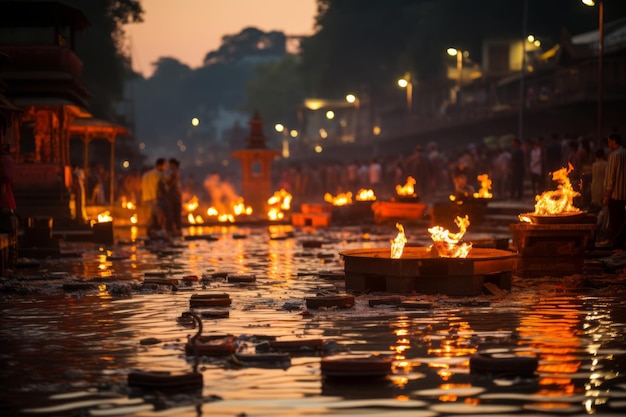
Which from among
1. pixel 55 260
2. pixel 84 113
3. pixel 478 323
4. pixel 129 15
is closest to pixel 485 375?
pixel 478 323

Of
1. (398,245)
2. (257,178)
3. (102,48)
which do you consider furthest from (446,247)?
(102,48)

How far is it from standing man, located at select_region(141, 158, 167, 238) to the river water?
425 inches

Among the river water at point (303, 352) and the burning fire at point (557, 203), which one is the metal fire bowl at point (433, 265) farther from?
the burning fire at point (557, 203)

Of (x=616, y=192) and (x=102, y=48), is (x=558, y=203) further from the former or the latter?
(x=102, y=48)

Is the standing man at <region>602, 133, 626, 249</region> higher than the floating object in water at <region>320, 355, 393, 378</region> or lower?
higher

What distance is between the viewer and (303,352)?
10125 mm

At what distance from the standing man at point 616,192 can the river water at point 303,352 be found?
323cm

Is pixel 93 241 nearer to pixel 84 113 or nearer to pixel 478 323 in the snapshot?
pixel 84 113

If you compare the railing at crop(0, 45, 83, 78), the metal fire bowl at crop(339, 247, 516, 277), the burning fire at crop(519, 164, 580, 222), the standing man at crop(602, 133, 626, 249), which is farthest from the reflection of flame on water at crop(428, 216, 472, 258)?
the railing at crop(0, 45, 83, 78)

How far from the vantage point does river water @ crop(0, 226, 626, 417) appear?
795 cm

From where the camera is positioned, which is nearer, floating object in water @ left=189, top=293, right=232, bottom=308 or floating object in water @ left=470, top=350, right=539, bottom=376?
floating object in water @ left=470, top=350, right=539, bottom=376

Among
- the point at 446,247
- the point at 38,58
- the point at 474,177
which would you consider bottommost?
the point at 446,247

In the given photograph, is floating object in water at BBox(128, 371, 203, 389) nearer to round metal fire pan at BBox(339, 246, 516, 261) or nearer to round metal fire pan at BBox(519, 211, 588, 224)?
round metal fire pan at BBox(339, 246, 516, 261)

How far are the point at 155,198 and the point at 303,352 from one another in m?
20.3
